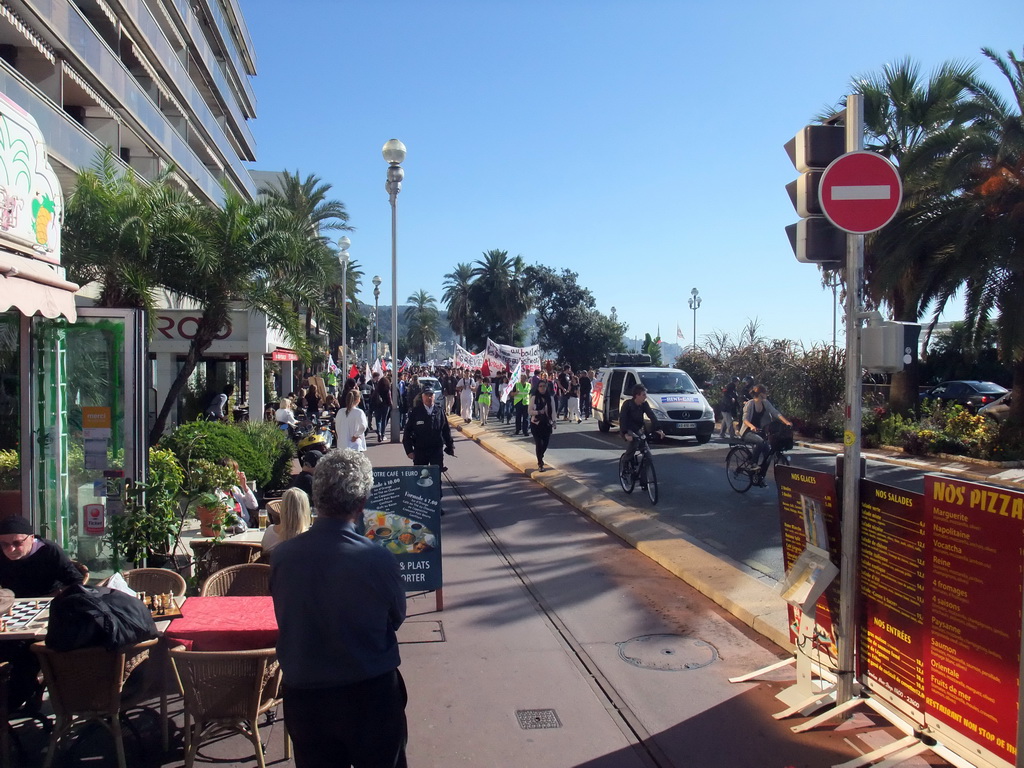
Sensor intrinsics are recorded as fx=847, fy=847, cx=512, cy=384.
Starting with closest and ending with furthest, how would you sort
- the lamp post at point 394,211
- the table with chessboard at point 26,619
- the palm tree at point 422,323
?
the table with chessboard at point 26,619 → the lamp post at point 394,211 → the palm tree at point 422,323

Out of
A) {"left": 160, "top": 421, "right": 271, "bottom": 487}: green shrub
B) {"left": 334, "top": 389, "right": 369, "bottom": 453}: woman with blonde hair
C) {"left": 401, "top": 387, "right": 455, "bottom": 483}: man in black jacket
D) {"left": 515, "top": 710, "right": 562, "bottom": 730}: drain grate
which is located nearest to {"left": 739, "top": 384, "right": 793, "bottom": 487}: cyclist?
{"left": 401, "top": 387, "right": 455, "bottom": 483}: man in black jacket

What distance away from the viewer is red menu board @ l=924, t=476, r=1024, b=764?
373cm

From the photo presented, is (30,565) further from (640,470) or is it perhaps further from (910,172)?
(910,172)

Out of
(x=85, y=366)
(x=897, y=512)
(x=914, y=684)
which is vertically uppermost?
(x=85, y=366)

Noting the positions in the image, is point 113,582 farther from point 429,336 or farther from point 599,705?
point 429,336

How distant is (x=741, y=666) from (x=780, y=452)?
26.2 feet

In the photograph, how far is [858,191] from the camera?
4848 mm

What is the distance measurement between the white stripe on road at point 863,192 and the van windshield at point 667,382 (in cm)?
1681

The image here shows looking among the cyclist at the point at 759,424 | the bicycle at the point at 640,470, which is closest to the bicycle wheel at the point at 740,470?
the cyclist at the point at 759,424

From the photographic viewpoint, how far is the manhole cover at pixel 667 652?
5934 millimetres

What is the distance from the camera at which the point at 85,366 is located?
7410mm

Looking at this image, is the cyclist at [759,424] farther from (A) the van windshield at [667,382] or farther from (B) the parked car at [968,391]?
(B) the parked car at [968,391]

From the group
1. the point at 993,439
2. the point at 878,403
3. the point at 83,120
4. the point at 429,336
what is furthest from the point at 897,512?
the point at 429,336

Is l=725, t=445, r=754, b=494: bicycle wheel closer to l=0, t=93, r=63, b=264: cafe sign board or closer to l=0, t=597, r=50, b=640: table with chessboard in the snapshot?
l=0, t=93, r=63, b=264: cafe sign board
